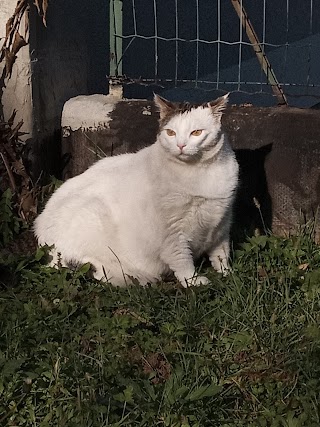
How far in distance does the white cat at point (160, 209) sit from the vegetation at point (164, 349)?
0.47 ft

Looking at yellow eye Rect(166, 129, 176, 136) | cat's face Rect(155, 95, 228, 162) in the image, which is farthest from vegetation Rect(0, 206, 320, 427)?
yellow eye Rect(166, 129, 176, 136)

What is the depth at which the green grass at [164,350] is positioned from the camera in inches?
Answer: 105

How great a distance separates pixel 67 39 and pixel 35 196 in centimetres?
107

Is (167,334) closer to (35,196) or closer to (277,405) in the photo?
(277,405)

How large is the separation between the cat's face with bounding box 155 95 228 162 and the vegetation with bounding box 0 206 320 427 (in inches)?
23.8

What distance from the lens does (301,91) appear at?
7.38m

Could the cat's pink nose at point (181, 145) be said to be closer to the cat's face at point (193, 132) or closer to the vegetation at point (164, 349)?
the cat's face at point (193, 132)

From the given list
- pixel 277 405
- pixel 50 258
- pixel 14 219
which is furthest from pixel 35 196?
pixel 277 405

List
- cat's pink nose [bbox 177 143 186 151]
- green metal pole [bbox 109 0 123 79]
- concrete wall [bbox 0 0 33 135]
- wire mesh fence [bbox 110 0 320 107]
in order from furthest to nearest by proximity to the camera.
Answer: wire mesh fence [bbox 110 0 320 107] < green metal pole [bbox 109 0 123 79] < concrete wall [bbox 0 0 33 135] < cat's pink nose [bbox 177 143 186 151]

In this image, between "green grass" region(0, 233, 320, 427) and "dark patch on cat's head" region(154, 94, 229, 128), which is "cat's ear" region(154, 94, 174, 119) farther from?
"green grass" region(0, 233, 320, 427)

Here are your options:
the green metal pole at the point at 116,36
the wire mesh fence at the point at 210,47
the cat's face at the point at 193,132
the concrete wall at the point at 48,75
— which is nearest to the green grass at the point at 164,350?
the cat's face at the point at 193,132

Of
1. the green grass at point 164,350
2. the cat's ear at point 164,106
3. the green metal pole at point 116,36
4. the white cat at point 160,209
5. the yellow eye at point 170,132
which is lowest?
the green grass at point 164,350

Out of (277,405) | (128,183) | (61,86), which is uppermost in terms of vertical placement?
(61,86)

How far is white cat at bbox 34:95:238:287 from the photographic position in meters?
3.64
